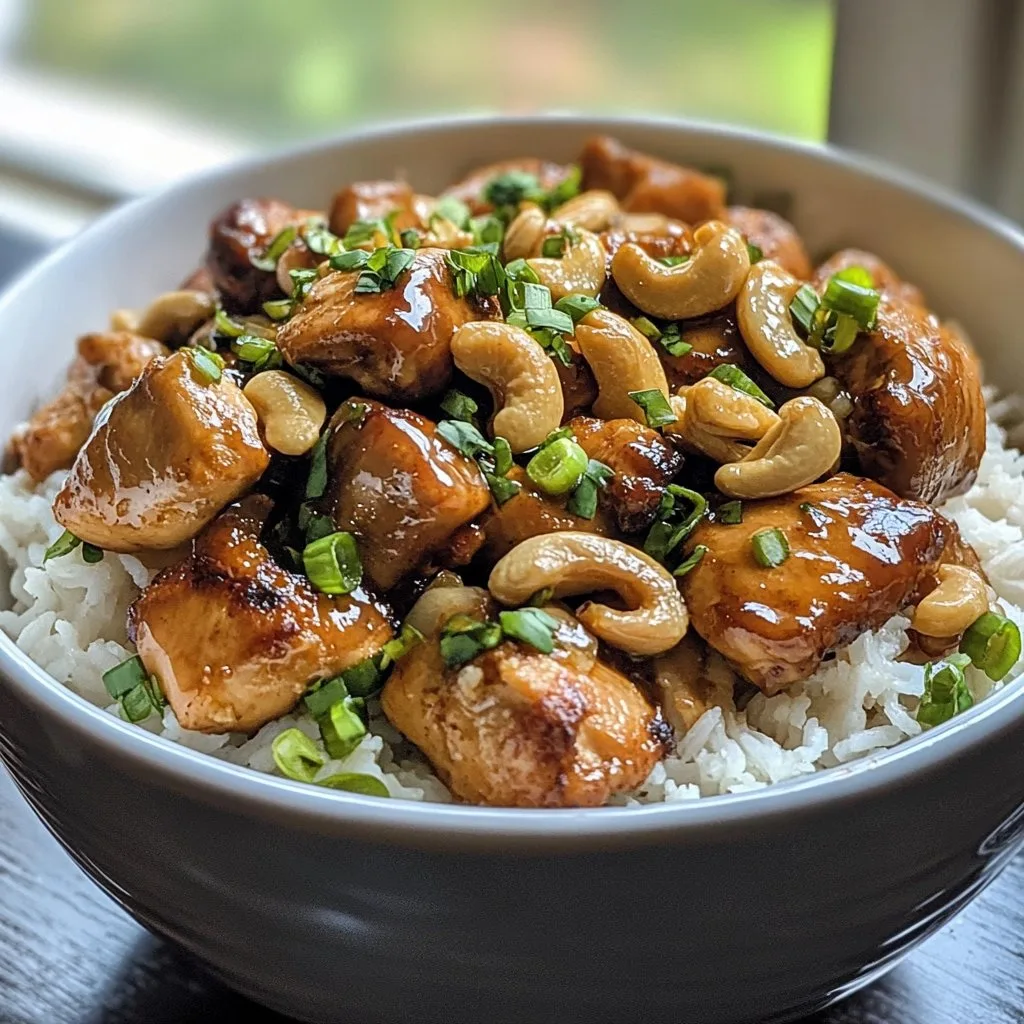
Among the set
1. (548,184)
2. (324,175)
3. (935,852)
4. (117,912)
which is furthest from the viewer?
(324,175)

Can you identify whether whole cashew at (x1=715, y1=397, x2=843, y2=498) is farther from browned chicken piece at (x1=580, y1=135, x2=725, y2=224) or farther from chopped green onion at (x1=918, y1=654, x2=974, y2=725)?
browned chicken piece at (x1=580, y1=135, x2=725, y2=224)

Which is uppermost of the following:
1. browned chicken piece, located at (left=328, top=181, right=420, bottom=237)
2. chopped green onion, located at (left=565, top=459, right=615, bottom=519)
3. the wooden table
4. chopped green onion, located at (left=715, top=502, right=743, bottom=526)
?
browned chicken piece, located at (left=328, top=181, right=420, bottom=237)

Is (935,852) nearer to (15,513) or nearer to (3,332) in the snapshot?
(15,513)

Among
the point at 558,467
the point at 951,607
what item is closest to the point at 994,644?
the point at 951,607

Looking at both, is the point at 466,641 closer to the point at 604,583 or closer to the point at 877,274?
the point at 604,583

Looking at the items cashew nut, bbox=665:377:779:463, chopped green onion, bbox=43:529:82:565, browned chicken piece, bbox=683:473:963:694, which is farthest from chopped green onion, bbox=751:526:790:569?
Answer: chopped green onion, bbox=43:529:82:565

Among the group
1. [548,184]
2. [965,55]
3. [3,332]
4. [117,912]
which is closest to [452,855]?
[117,912]
